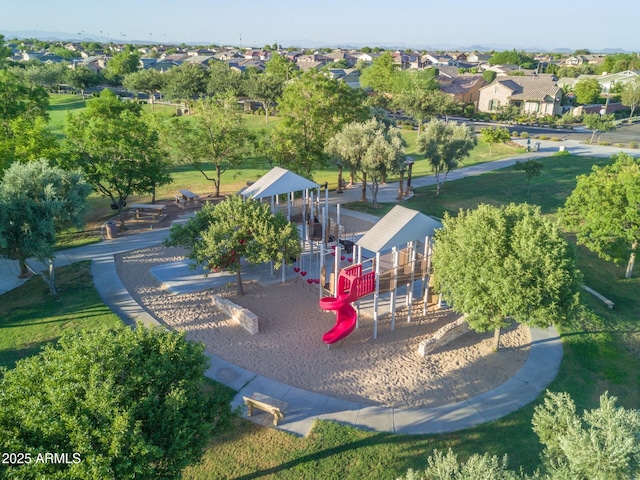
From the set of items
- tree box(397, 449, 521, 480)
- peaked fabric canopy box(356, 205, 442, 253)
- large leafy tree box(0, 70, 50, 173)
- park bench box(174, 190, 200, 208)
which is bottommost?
park bench box(174, 190, 200, 208)

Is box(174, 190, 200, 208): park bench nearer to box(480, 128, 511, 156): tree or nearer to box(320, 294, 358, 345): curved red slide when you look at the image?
box(320, 294, 358, 345): curved red slide

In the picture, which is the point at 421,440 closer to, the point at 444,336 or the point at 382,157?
the point at 444,336

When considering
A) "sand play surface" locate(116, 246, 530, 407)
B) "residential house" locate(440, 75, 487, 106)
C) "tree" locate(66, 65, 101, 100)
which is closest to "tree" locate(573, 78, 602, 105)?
"residential house" locate(440, 75, 487, 106)

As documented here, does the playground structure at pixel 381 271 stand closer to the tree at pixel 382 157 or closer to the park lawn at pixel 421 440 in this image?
the park lawn at pixel 421 440

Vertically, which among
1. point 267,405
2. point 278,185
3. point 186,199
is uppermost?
point 278,185

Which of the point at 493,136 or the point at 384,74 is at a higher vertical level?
the point at 384,74

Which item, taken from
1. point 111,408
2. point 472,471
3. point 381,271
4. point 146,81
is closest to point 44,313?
point 111,408

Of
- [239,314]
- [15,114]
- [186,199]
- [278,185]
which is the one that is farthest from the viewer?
[15,114]
